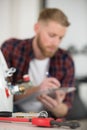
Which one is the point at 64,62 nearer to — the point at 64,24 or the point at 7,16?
the point at 64,24

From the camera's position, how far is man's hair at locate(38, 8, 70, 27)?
1.32m

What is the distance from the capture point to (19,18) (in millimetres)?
1361

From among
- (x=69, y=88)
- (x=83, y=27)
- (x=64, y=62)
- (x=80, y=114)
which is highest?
(x=83, y=27)

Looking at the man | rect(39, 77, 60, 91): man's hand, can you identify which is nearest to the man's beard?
the man

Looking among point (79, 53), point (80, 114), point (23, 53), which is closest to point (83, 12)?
point (79, 53)

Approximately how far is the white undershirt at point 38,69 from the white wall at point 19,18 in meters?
0.14

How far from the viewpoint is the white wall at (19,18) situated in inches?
53.4

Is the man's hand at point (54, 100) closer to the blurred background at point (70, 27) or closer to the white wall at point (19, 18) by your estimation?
the blurred background at point (70, 27)

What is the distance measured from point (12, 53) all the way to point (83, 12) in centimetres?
40

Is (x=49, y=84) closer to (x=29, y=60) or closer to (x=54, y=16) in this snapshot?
(x=29, y=60)

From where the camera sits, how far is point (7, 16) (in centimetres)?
138

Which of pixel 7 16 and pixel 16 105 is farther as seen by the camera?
pixel 7 16

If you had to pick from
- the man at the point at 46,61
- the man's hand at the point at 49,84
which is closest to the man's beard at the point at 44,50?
the man at the point at 46,61

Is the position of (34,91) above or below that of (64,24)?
below
